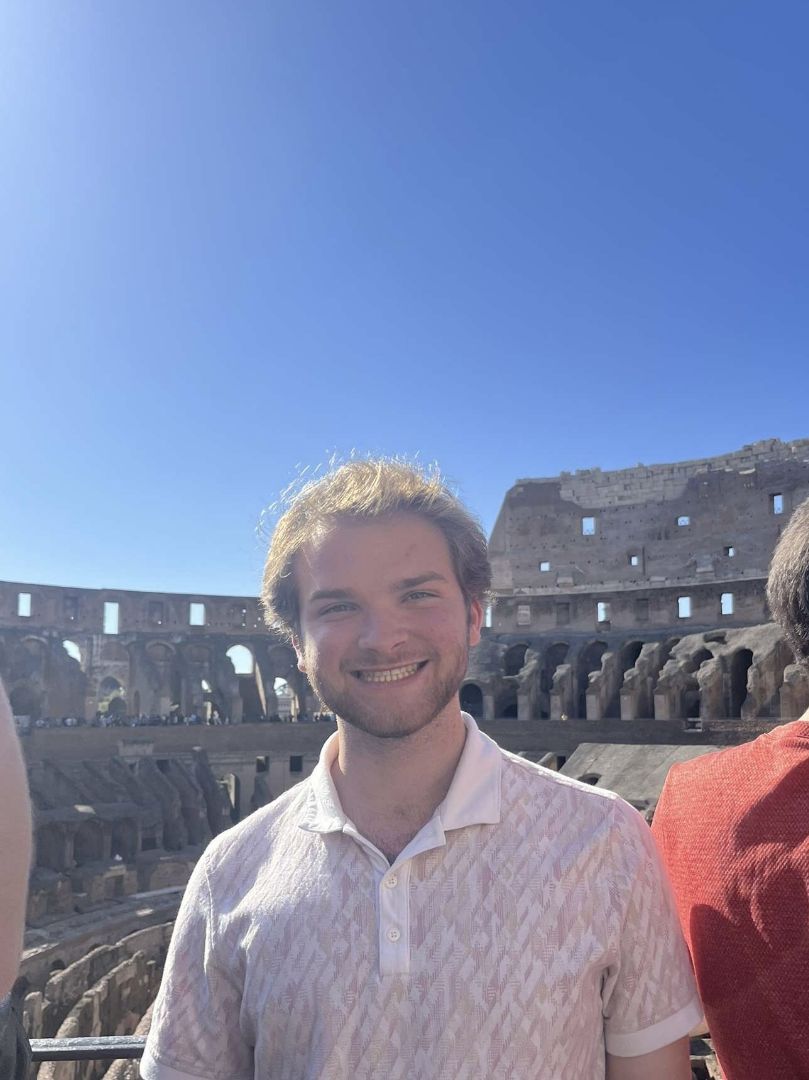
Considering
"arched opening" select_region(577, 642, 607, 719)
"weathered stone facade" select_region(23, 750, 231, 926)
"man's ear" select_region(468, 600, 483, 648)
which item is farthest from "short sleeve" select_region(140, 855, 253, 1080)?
"arched opening" select_region(577, 642, 607, 719)

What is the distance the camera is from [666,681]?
28.8m

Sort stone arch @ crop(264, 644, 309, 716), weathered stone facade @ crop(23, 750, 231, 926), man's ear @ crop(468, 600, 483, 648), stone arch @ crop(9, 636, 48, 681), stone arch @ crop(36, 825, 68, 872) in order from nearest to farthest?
man's ear @ crop(468, 600, 483, 648)
weathered stone facade @ crop(23, 750, 231, 926)
stone arch @ crop(36, 825, 68, 872)
stone arch @ crop(9, 636, 48, 681)
stone arch @ crop(264, 644, 309, 716)

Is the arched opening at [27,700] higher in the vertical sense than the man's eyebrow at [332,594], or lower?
lower

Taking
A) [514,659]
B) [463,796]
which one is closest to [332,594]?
[463,796]

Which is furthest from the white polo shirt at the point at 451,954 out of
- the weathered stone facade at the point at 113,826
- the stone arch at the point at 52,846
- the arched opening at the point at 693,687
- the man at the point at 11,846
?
the arched opening at the point at 693,687

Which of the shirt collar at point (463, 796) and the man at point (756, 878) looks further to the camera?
the shirt collar at point (463, 796)

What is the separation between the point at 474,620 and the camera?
9.84 ft

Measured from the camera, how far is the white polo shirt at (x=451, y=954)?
90.7 inches

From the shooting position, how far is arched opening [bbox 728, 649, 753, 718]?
96.0ft

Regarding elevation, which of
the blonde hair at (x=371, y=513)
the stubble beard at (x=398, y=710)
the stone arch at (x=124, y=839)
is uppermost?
the blonde hair at (x=371, y=513)

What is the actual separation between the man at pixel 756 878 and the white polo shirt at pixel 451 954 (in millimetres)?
139

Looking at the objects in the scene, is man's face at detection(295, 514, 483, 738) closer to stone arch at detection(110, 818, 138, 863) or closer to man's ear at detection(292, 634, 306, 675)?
man's ear at detection(292, 634, 306, 675)

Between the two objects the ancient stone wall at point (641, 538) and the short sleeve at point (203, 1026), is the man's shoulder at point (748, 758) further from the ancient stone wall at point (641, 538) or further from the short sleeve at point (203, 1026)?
the ancient stone wall at point (641, 538)

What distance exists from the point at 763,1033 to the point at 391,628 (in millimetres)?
1531
